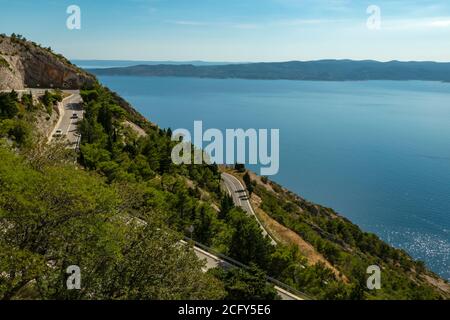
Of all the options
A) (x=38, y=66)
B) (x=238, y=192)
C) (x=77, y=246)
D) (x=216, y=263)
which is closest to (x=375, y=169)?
(x=238, y=192)

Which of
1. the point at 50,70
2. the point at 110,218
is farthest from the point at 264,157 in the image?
the point at 110,218

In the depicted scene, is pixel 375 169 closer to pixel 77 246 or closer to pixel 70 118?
pixel 70 118

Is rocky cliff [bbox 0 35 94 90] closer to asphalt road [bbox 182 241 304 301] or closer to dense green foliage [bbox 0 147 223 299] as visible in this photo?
asphalt road [bbox 182 241 304 301]

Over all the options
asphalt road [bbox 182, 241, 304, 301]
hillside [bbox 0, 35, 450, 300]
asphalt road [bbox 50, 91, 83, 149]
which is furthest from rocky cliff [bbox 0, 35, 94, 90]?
asphalt road [bbox 182, 241, 304, 301]

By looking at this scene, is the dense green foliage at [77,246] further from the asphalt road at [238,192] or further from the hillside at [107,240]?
→ the asphalt road at [238,192]

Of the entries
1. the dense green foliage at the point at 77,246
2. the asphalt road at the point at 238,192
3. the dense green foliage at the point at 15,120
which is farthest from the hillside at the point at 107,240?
the asphalt road at the point at 238,192
